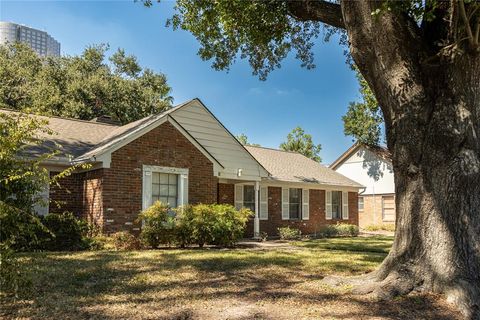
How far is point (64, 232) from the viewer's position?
41.1 feet

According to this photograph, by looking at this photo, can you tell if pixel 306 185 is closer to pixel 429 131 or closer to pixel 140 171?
pixel 140 171

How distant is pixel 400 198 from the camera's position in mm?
6559

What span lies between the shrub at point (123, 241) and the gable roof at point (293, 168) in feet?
29.5

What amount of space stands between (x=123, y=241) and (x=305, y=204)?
1227cm

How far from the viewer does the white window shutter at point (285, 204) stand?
71.4 ft

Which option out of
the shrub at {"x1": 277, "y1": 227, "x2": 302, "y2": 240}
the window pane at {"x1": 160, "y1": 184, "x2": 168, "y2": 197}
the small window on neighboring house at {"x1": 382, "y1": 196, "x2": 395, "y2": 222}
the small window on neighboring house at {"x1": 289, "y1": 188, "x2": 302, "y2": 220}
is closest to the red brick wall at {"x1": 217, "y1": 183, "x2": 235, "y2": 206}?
the shrub at {"x1": 277, "y1": 227, "x2": 302, "y2": 240}

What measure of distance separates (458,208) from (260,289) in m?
3.16

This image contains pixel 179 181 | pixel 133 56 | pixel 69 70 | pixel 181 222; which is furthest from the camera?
pixel 133 56

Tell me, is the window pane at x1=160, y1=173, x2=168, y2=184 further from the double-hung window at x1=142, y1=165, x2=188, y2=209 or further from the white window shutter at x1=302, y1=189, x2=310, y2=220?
the white window shutter at x1=302, y1=189, x2=310, y2=220

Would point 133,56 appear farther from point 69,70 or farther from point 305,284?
point 305,284

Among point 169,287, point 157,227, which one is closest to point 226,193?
point 157,227

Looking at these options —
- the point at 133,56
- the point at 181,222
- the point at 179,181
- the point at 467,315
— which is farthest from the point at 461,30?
the point at 133,56

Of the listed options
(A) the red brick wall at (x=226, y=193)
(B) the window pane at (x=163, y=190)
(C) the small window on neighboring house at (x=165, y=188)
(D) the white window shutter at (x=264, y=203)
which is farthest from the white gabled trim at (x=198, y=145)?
(D) the white window shutter at (x=264, y=203)

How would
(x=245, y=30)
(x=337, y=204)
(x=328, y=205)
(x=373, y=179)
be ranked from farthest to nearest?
(x=373, y=179), (x=337, y=204), (x=328, y=205), (x=245, y=30)
